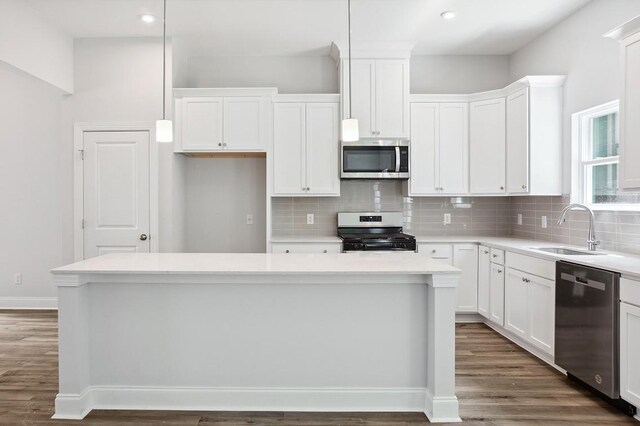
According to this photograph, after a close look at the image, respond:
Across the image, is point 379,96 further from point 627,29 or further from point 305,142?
point 627,29

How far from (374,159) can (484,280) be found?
1.65 m

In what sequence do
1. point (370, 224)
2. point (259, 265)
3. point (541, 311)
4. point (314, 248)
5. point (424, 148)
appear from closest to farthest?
point (259, 265)
point (541, 311)
point (314, 248)
point (424, 148)
point (370, 224)

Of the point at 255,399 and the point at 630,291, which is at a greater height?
the point at 630,291

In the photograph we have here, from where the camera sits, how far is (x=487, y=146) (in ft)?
14.2

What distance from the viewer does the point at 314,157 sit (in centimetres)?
438

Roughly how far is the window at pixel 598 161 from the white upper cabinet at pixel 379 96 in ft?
5.19

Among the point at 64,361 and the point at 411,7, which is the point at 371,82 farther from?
the point at 64,361

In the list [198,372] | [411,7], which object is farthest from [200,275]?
[411,7]

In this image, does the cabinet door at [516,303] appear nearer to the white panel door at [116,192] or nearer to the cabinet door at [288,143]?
the cabinet door at [288,143]

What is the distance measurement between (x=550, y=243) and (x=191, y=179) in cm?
382

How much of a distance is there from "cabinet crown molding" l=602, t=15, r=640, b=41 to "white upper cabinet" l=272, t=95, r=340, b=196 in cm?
246

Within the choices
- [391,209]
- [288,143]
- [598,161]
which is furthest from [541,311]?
Result: [288,143]

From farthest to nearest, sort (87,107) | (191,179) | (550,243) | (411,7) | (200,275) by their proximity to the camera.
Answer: (191,179), (87,107), (550,243), (411,7), (200,275)

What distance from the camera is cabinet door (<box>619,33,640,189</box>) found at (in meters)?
2.49
